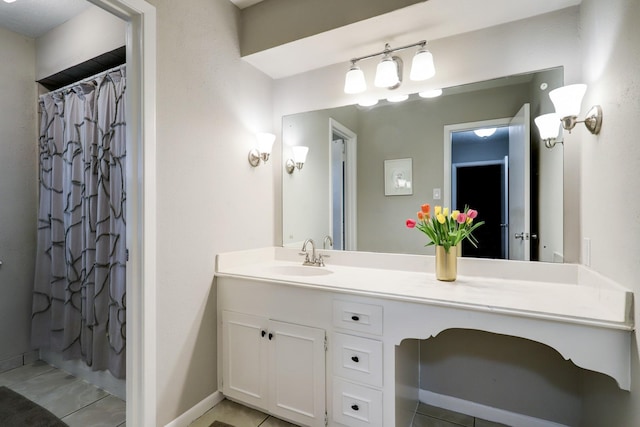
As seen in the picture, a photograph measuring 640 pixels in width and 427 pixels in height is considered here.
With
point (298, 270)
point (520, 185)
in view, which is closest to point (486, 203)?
point (520, 185)

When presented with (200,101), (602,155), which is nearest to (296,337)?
(200,101)

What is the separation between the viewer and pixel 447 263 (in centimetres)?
164

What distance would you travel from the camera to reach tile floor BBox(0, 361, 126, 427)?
180cm

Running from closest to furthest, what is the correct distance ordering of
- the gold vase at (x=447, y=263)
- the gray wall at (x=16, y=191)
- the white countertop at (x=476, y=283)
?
1. the white countertop at (x=476, y=283)
2. the gold vase at (x=447, y=263)
3. the gray wall at (x=16, y=191)

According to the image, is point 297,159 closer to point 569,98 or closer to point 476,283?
point 476,283

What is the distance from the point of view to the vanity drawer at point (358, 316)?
4.72 ft

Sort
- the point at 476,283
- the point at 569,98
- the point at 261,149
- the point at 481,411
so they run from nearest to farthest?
1. the point at 569,98
2. the point at 476,283
3. the point at 481,411
4. the point at 261,149

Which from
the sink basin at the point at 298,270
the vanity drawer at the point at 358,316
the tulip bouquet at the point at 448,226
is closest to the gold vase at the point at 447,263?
the tulip bouquet at the point at 448,226

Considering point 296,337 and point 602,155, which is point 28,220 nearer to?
point 296,337

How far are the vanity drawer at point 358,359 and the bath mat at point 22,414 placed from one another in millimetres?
1635

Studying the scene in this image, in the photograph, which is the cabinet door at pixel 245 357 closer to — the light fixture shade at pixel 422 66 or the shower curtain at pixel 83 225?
the shower curtain at pixel 83 225

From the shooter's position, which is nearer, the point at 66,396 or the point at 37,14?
the point at 66,396

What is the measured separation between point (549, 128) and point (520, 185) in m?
0.32

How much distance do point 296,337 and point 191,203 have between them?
3.15ft
